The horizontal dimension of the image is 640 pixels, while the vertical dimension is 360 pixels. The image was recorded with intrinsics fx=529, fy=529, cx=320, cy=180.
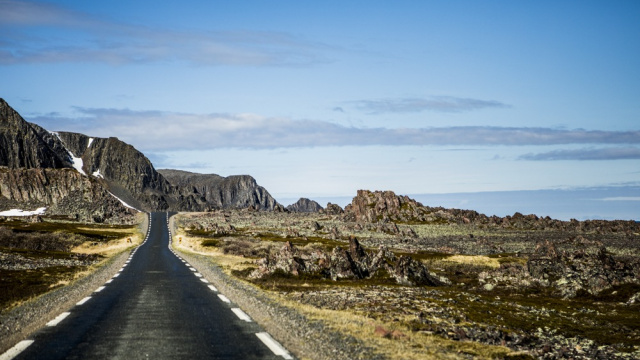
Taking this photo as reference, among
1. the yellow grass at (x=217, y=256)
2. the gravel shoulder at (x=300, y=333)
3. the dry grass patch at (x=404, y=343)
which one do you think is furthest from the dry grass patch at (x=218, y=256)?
the dry grass patch at (x=404, y=343)

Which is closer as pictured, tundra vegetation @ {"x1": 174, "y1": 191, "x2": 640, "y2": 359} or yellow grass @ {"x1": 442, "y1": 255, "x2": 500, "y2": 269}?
tundra vegetation @ {"x1": 174, "y1": 191, "x2": 640, "y2": 359}

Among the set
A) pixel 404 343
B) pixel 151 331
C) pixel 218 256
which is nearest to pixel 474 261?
pixel 218 256

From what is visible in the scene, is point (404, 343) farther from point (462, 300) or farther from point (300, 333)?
point (462, 300)

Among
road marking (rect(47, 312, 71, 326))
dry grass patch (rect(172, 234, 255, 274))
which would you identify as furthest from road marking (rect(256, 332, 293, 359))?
dry grass patch (rect(172, 234, 255, 274))

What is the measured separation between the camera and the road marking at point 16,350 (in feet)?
38.7

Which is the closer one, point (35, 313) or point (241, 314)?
point (241, 314)

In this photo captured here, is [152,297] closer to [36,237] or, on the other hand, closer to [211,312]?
[211,312]

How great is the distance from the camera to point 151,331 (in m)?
14.7

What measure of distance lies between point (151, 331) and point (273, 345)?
3.76 metres

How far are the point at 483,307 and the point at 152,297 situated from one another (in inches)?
661

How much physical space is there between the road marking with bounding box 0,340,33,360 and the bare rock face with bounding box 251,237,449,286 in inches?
951

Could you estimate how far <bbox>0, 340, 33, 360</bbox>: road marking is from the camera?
11789 mm

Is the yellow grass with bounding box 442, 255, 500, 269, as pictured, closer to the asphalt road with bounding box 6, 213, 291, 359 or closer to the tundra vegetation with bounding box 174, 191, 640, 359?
the tundra vegetation with bounding box 174, 191, 640, 359

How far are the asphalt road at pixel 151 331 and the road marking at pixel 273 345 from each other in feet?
0.08
